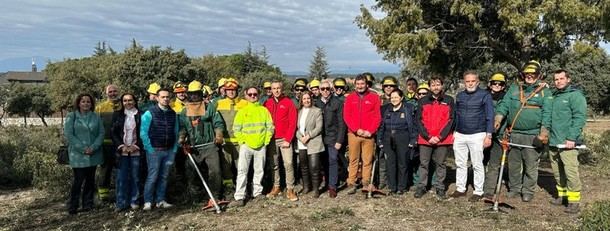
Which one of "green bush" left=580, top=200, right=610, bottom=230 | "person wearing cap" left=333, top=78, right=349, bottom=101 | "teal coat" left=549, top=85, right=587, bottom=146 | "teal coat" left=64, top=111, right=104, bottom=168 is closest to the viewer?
"green bush" left=580, top=200, right=610, bottom=230

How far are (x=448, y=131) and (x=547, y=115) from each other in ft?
4.53

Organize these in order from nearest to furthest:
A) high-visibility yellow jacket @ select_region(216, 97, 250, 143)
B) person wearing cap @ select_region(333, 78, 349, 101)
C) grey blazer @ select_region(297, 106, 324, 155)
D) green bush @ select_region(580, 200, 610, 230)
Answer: green bush @ select_region(580, 200, 610, 230), grey blazer @ select_region(297, 106, 324, 155), high-visibility yellow jacket @ select_region(216, 97, 250, 143), person wearing cap @ select_region(333, 78, 349, 101)

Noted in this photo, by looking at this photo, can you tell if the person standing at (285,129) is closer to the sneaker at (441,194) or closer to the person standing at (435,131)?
the person standing at (435,131)

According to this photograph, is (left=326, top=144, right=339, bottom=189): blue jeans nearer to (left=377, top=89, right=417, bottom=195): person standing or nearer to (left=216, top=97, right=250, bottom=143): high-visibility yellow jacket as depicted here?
(left=377, top=89, right=417, bottom=195): person standing

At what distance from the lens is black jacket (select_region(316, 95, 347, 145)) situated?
7.68 meters

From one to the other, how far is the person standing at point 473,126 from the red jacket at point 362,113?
1.24 metres

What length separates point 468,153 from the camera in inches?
293

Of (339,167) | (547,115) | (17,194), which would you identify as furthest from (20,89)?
(547,115)

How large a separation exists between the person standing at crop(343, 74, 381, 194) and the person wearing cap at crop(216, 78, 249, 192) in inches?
Result: 66.3

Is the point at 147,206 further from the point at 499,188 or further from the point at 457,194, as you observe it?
the point at 499,188

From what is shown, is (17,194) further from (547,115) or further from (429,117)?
(547,115)

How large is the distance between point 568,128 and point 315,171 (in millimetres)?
3712

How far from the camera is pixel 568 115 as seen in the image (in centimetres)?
661

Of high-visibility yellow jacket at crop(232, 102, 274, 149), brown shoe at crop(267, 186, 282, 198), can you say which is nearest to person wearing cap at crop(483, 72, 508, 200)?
brown shoe at crop(267, 186, 282, 198)
